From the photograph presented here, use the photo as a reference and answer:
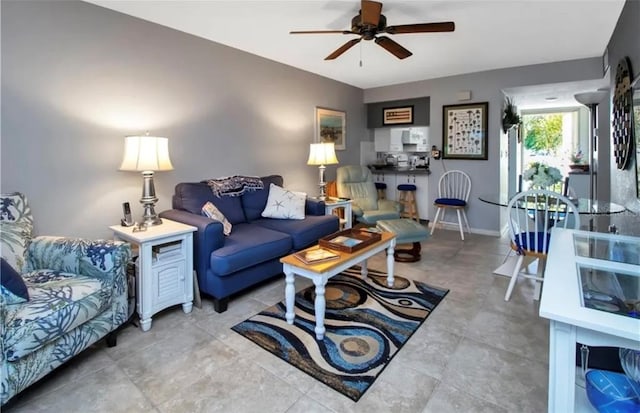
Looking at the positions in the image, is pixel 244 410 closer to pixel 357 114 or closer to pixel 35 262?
pixel 35 262

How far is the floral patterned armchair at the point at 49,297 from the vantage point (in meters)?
1.52

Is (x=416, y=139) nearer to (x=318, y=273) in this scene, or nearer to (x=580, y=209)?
(x=580, y=209)

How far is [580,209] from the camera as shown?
275 centimetres

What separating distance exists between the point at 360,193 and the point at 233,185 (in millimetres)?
2048

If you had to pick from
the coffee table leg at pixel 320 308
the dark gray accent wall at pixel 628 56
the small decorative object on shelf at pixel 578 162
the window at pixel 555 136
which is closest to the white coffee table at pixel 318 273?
the coffee table leg at pixel 320 308

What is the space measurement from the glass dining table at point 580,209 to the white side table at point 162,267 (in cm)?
267

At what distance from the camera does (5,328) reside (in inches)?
58.2

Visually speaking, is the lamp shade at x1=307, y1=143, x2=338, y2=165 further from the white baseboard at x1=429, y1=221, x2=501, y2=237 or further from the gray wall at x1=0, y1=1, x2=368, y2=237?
the white baseboard at x1=429, y1=221, x2=501, y2=237

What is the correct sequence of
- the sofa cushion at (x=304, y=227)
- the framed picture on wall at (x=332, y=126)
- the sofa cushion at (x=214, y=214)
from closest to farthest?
the sofa cushion at (x=214, y=214)
the sofa cushion at (x=304, y=227)
the framed picture on wall at (x=332, y=126)

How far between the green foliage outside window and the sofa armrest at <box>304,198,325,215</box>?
7339 millimetres

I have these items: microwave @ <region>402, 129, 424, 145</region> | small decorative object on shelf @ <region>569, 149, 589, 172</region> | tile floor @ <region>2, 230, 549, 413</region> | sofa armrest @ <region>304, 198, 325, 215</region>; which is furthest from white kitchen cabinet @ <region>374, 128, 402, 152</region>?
tile floor @ <region>2, 230, 549, 413</region>

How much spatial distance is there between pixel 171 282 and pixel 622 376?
2.47 m

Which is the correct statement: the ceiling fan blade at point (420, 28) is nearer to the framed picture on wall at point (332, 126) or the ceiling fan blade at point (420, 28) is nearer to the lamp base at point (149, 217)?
the lamp base at point (149, 217)

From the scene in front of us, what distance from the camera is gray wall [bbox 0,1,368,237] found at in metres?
2.31
